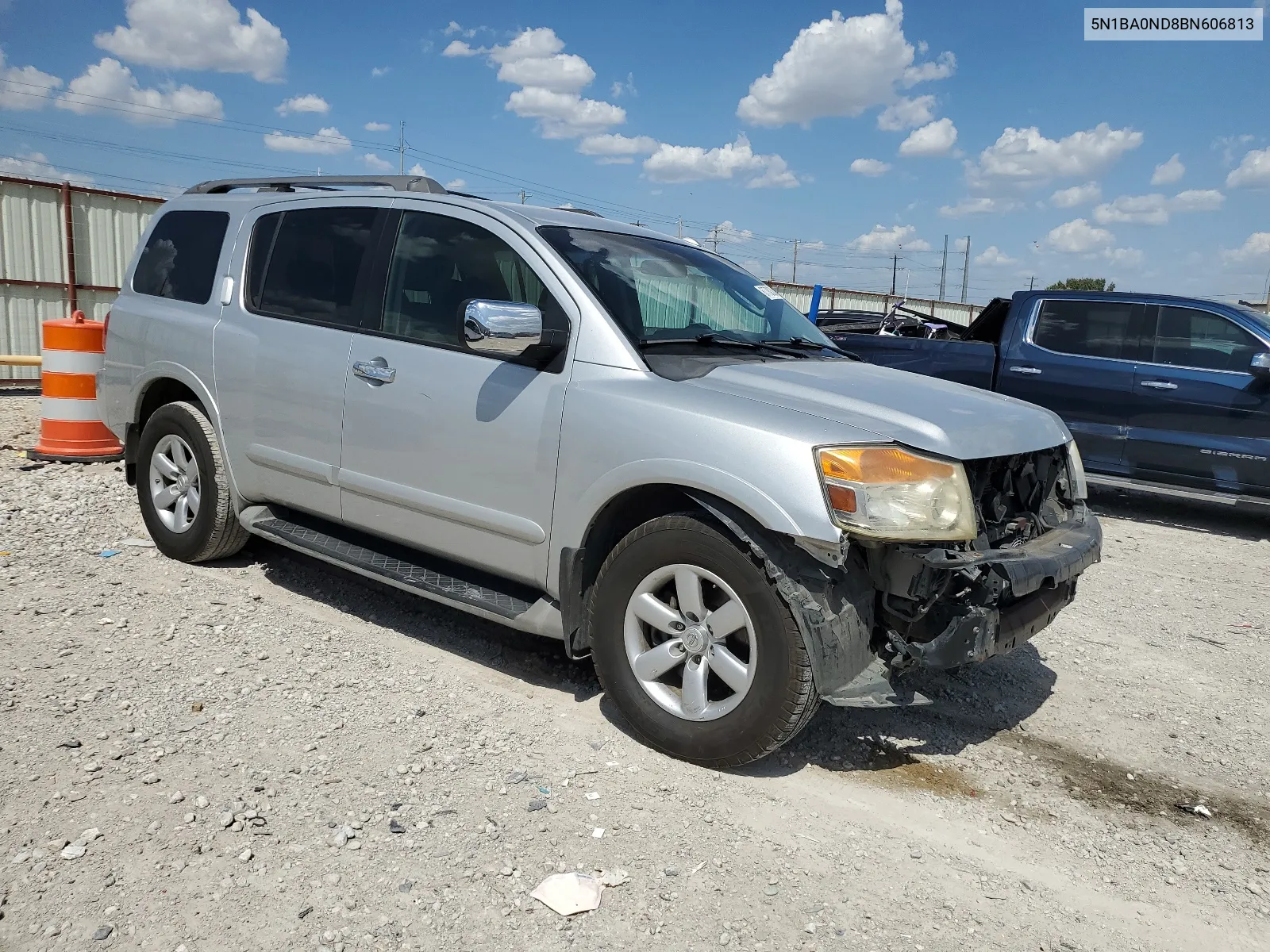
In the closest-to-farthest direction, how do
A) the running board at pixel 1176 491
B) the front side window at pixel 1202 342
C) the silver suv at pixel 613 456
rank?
the silver suv at pixel 613 456, the running board at pixel 1176 491, the front side window at pixel 1202 342

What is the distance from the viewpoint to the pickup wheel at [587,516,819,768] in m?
2.96

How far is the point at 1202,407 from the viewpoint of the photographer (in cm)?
754

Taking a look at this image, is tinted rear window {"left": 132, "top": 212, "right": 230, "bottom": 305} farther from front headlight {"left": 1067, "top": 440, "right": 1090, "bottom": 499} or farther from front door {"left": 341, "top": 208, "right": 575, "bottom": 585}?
front headlight {"left": 1067, "top": 440, "right": 1090, "bottom": 499}

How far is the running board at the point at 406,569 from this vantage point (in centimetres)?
356

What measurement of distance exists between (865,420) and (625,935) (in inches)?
65.5

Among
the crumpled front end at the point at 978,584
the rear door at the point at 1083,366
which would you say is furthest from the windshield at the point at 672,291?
the rear door at the point at 1083,366

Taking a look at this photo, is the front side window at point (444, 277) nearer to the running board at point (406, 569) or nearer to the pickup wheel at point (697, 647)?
the running board at point (406, 569)

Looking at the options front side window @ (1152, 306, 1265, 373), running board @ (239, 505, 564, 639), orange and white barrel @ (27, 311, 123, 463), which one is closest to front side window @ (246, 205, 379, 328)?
running board @ (239, 505, 564, 639)

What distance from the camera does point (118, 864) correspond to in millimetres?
2543

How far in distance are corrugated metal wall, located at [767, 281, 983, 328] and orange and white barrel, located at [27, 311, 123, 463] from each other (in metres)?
13.4

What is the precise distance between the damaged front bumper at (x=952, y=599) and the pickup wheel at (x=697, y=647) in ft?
1.08

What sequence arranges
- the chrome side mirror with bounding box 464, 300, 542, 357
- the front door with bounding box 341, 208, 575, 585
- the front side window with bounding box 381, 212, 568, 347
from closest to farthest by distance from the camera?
1. the chrome side mirror with bounding box 464, 300, 542, 357
2. the front door with bounding box 341, 208, 575, 585
3. the front side window with bounding box 381, 212, 568, 347

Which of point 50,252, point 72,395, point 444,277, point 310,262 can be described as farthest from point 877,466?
point 50,252

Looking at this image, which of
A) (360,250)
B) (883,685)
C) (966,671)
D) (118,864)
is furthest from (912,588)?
(360,250)
